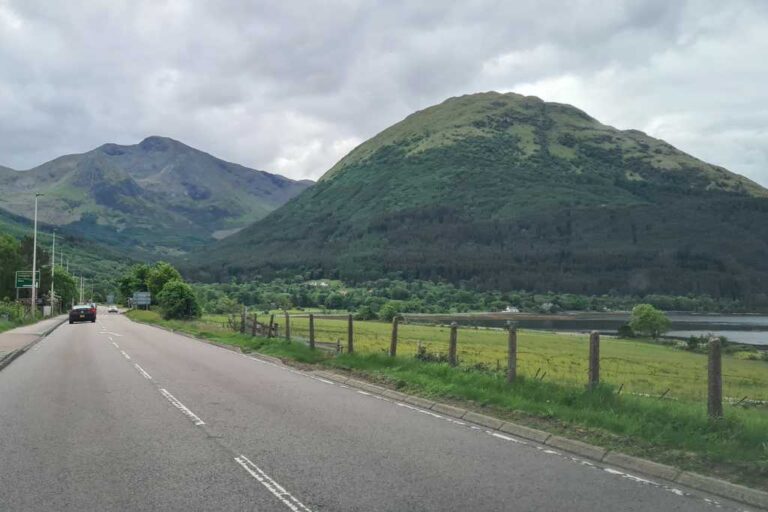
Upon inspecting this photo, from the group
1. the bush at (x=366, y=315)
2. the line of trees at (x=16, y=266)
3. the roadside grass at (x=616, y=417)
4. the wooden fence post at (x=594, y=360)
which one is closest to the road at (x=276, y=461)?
the roadside grass at (x=616, y=417)

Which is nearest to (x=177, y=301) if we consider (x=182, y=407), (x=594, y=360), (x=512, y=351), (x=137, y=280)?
(x=182, y=407)

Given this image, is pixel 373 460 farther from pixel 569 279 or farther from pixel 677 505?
pixel 569 279

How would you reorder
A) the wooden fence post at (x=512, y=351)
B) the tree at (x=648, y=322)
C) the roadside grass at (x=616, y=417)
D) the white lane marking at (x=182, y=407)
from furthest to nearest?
1. the tree at (x=648, y=322)
2. the wooden fence post at (x=512, y=351)
3. the white lane marking at (x=182, y=407)
4. the roadside grass at (x=616, y=417)

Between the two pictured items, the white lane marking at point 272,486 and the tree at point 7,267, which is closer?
the white lane marking at point 272,486

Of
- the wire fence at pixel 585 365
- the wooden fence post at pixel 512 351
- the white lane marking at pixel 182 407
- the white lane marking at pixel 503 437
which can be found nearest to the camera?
the white lane marking at pixel 503 437

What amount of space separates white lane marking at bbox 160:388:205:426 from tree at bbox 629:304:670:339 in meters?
91.3

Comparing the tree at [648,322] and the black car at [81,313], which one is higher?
the black car at [81,313]

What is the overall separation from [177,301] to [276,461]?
64.8 m

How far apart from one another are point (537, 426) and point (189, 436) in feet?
17.3

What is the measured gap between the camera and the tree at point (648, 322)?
95.4 meters

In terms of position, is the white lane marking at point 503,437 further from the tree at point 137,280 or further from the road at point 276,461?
the tree at point 137,280

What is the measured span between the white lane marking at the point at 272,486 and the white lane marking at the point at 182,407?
9.44 ft

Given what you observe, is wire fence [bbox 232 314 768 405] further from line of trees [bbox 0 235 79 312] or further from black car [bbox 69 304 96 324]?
line of trees [bbox 0 235 79 312]

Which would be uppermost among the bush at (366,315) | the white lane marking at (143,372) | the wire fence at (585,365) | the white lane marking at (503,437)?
the white lane marking at (503,437)
